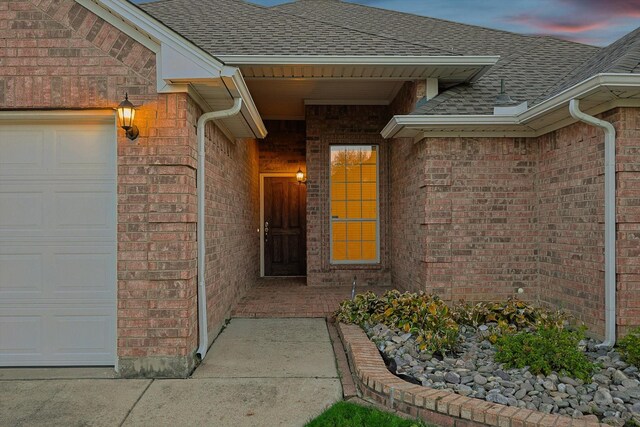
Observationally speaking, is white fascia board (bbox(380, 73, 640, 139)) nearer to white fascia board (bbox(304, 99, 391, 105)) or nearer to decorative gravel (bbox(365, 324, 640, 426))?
white fascia board (bbox(304, 99, 391, 105))

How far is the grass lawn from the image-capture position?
310 centimetres

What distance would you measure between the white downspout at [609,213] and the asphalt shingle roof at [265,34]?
2.26 m

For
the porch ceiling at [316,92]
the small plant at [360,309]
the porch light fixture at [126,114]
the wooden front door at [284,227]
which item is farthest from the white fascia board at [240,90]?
the wooden front door at [284,227]

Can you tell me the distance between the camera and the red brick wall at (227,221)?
205 inches

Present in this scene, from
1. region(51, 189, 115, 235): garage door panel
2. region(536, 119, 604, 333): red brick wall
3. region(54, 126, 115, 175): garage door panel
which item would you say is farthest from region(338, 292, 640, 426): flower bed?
region(54, 126, 115, 175): garage door panel

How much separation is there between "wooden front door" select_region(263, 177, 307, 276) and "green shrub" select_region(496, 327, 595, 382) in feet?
21.9

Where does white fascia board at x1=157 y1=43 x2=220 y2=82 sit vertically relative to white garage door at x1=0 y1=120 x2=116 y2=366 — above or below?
above

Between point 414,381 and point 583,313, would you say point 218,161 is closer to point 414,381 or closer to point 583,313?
point 414,381

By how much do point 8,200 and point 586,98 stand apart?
227 inches

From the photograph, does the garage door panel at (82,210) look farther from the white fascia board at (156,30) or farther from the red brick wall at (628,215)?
the red brick wall at (628,215)

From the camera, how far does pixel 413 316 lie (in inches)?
198

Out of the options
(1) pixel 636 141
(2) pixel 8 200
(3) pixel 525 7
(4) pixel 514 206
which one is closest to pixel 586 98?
(1) pixel 636 141

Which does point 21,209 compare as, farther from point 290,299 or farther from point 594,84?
point 594,84

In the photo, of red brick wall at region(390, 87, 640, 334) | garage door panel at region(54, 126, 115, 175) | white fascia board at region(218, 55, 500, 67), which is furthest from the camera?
white fascia board at region(218, 55, 500, 67)
